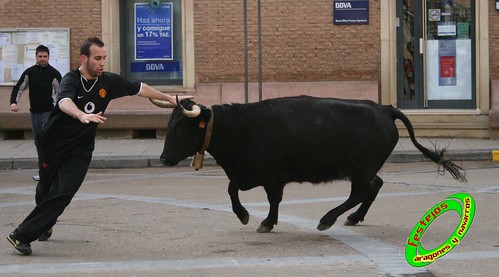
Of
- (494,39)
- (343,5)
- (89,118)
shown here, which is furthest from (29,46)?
(89,118)

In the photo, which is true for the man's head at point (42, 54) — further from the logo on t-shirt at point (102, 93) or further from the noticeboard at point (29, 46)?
the noticeboard at point (29, 46)

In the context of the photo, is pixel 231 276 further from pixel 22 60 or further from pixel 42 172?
pixel 22 60

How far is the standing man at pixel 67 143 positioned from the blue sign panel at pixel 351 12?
39.8 feet

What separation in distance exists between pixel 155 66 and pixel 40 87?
23.2 feet

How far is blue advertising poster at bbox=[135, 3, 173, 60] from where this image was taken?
2091 cm

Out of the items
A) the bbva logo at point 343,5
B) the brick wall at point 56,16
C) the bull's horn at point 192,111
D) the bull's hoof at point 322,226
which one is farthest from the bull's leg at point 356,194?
Result: the brick wall at point 56,16

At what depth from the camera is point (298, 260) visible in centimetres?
795

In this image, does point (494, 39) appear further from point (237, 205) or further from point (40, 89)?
point (237, 205)

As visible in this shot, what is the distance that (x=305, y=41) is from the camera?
798 inches

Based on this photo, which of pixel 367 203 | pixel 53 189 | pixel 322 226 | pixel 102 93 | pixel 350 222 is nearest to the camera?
pixel 53 189

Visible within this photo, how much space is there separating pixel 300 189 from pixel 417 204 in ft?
6.47

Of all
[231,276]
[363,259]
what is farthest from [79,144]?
[363,259]

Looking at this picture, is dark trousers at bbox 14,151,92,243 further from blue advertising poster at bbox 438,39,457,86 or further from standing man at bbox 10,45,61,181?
blue advertising poster at bbox 438,39,457,86

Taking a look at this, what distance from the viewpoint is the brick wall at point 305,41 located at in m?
20.3
